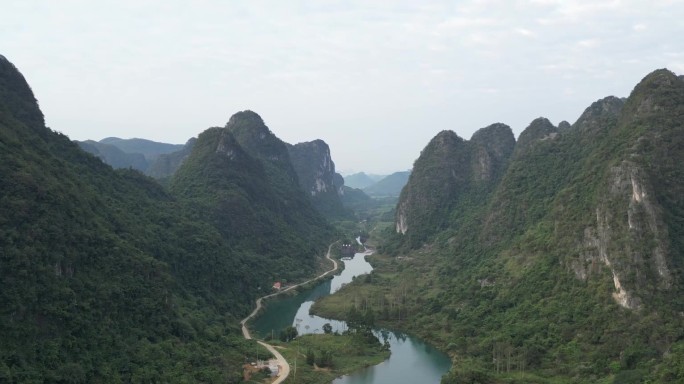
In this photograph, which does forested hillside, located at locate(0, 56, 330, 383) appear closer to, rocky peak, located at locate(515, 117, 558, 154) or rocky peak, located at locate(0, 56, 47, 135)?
rocky peak, located at locate(0, 56, 47, 135)

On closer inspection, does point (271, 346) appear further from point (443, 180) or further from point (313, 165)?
point (313, 165)

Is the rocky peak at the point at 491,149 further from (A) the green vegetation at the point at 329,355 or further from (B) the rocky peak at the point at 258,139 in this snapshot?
(A) the green vegetation at the point at 329,355

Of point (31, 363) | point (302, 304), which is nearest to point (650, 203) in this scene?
point (302, 304)

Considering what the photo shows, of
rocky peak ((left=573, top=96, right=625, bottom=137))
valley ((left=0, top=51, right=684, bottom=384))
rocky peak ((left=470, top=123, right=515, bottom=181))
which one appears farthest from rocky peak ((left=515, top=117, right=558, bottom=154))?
valley ((left=0, top=51, right=684, bottom=384))

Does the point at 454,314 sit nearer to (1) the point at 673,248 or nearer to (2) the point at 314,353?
(2) the point at 314,353

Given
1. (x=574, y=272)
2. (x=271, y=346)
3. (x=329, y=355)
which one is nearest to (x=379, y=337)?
(x=329, y=355)

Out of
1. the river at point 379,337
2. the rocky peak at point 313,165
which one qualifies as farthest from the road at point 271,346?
the rocky peak at point 313,165
